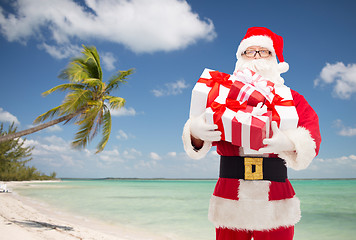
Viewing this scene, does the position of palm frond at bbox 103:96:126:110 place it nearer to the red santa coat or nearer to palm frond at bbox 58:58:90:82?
palm frond at bbox 58:58:90:82

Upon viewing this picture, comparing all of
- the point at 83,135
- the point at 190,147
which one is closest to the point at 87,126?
the point at 83,135

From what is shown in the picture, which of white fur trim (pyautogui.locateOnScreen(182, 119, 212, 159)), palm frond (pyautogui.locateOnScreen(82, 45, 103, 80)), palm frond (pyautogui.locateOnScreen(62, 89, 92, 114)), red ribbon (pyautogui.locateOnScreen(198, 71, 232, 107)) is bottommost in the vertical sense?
white fur trim (pyautogui.locateOnScreen(182, 119, 212, 159))

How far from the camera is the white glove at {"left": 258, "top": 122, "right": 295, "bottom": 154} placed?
1.68 metres

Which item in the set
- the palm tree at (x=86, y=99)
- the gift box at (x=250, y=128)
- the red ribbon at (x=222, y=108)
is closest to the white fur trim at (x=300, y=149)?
the gift box at (x=250, y=128)

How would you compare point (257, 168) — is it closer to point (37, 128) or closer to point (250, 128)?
point (250, 128)

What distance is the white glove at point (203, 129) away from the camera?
5.71 ft

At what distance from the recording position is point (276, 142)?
169cm

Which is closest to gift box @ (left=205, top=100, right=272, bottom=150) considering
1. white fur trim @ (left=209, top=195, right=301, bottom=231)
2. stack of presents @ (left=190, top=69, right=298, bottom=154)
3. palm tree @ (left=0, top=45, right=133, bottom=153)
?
stack of presents @ (left=190, top=69, right=298, bottom=154)

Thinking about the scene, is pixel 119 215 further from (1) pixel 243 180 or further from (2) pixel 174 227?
(1) pixel 243 180

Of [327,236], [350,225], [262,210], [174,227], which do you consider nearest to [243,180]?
[262,210]

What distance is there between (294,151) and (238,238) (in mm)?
683

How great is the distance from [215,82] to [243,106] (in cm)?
28

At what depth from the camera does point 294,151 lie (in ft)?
6.07

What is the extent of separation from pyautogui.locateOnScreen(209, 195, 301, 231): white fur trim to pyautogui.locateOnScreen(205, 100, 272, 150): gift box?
40 centimetres
